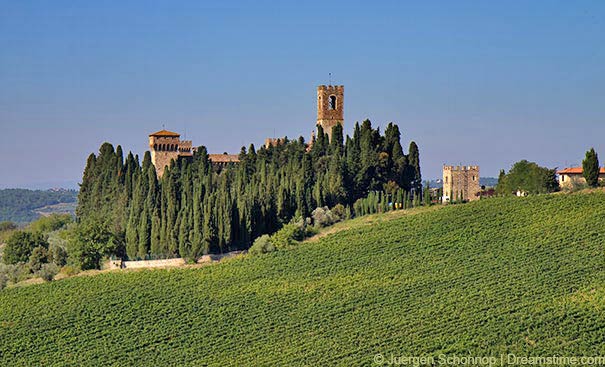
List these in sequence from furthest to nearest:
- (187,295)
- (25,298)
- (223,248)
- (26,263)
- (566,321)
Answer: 1. (26,263)
2. (223,248)
3. (25,298)
4. (187,295)
5. (566,321)

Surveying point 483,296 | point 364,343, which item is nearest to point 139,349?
point 364,343

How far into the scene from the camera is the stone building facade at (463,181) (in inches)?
2997

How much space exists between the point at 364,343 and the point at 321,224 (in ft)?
69.6

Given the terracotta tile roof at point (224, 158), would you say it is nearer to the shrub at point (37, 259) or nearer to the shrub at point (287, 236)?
the shrub at point (37, 259)

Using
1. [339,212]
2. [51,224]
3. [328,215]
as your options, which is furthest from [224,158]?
[328,215]

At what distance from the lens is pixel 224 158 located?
279 ft

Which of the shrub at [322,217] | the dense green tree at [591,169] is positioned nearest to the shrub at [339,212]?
the shrub at [322,217]

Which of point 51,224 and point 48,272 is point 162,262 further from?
point 51,224

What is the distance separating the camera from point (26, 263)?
2793 inches

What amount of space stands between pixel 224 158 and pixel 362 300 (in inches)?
1392

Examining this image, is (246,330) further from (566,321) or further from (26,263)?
(26,263)

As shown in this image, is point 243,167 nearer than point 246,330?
No

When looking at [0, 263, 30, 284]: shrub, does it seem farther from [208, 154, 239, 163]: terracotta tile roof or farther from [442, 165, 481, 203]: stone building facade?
[442, 165, 481, 203]: stone building facade

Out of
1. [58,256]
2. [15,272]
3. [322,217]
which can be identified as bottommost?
[15,272]
